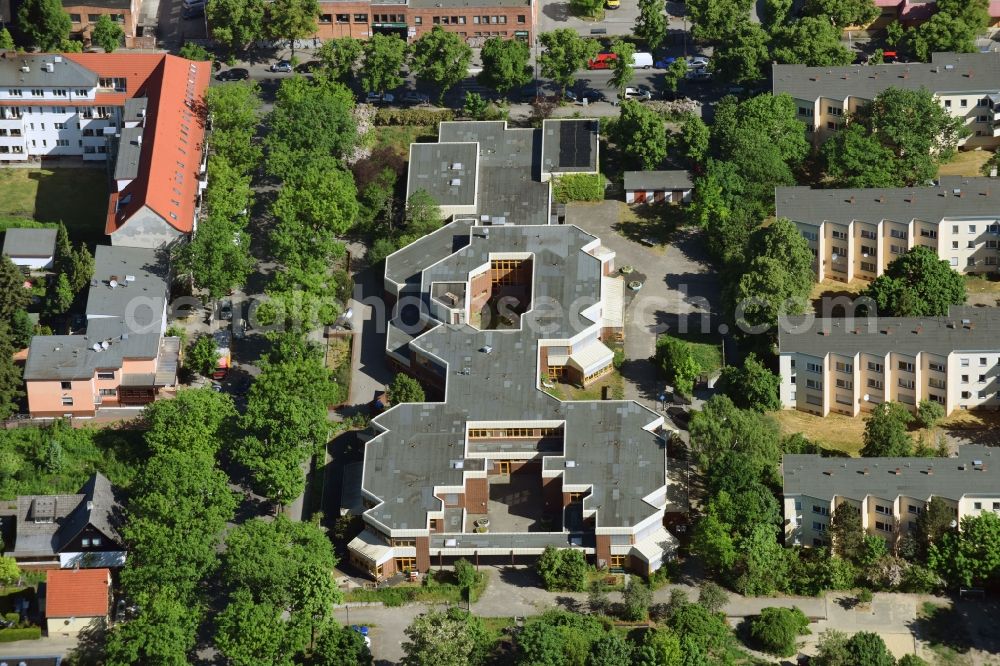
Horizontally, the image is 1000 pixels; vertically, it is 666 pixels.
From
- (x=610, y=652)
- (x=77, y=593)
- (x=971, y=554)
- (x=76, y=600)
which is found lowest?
(x=610, y=652)

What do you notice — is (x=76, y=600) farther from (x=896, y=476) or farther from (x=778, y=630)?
(x=896, y=476)

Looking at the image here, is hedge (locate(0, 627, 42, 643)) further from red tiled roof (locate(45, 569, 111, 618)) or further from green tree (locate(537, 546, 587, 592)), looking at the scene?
green tree (locate(537, 546, 587, 592))

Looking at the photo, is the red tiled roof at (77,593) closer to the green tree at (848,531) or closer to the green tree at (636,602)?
the green tree at (636,602)

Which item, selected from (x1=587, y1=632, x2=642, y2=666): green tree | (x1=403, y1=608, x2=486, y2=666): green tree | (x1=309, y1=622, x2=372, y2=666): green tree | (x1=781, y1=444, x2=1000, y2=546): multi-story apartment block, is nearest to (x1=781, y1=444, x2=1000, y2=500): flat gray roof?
(x1=781, y1=444, x2=1000, y2=546): multi-story apartment block

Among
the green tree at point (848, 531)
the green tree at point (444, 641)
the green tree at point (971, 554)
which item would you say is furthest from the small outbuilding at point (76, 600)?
the green tree at point (971, 554)

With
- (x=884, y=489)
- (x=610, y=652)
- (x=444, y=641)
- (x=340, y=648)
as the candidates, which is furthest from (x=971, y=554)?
(x=340, y=648)

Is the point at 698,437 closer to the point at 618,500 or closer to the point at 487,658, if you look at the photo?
the point at 618,500

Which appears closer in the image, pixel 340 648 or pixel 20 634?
pixel 340 648
